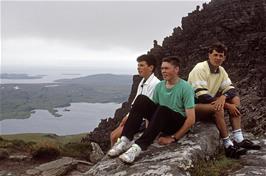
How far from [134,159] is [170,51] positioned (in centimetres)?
5441

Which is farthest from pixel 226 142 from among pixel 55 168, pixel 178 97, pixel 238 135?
pixel 55 168

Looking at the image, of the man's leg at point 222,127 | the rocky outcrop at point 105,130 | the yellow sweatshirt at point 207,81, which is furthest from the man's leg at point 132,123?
the rocky outcrop at point 105,130

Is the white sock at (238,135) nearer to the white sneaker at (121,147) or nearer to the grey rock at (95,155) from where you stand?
the white sneaker at (121,147)

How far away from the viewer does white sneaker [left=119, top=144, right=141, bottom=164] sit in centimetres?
862

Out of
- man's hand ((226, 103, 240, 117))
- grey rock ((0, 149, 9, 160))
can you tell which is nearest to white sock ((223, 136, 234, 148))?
man's hand ((226, 103, 240, 117))

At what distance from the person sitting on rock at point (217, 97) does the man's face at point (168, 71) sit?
3.99ft

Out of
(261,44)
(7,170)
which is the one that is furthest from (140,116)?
(261,44)

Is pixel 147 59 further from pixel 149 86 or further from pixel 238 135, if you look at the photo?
pixel 238 135

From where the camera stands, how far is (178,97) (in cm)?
928

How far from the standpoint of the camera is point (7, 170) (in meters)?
16.9

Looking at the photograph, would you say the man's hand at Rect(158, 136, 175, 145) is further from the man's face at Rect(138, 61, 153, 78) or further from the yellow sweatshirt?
the man's face at Rect(138, 61, 153, 78)

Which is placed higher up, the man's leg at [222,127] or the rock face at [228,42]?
the rock face at [228,42]

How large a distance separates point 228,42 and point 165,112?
4714cm

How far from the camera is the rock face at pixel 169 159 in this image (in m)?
8.23
